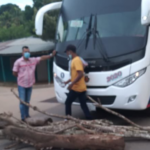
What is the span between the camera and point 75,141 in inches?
171

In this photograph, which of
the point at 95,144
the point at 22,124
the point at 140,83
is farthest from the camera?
the point at 140,83

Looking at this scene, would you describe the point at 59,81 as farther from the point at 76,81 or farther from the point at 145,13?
the point at 145,13

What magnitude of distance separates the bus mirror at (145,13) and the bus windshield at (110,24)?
38cm

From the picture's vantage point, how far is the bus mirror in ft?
16.9

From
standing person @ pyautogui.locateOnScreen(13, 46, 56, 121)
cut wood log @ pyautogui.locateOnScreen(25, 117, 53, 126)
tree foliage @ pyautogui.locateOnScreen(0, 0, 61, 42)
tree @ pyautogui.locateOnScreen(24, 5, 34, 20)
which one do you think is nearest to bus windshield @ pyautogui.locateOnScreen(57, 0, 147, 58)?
standing person @ pyautogui.locateOnScreen(13, 46, 56, 121)

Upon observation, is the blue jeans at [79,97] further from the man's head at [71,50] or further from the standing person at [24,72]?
the standing person at [24,72]

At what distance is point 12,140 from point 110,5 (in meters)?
3.45

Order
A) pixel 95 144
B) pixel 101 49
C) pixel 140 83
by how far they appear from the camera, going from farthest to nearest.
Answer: pixel 101 49, pixel 140 83, pixel 95 144

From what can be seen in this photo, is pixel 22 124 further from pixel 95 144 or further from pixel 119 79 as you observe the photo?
pixel 119 79

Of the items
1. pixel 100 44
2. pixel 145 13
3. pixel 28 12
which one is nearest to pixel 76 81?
pixel 100 44

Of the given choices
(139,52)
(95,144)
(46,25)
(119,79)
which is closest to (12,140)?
(95,144)

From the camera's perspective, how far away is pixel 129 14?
576cm

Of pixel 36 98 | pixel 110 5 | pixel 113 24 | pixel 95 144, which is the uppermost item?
pixel 110 5

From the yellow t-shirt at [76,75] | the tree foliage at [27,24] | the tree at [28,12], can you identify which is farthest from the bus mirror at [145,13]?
the tree at [28,12]
